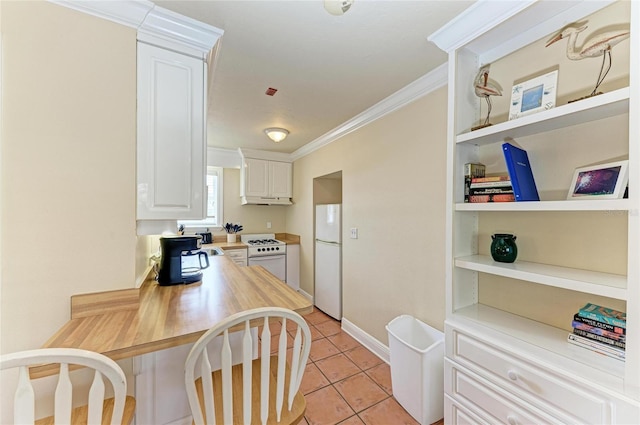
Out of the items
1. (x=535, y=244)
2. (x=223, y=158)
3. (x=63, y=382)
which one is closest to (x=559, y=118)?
(x=535, y=244)

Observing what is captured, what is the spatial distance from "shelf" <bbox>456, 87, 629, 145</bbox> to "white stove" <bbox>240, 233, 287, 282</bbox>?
3071mm

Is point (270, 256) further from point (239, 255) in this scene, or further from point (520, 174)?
point (520, 174)

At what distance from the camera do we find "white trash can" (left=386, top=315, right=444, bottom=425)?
5.20 feet

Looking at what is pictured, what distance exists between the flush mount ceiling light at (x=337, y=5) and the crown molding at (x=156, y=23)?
643 mm

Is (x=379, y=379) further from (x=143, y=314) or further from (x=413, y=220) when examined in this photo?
(x=143, y=314)

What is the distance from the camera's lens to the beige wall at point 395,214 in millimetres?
1846

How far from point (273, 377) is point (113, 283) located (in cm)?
92

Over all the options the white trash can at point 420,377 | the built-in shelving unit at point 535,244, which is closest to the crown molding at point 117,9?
the built-in shelving unit at point 535,244

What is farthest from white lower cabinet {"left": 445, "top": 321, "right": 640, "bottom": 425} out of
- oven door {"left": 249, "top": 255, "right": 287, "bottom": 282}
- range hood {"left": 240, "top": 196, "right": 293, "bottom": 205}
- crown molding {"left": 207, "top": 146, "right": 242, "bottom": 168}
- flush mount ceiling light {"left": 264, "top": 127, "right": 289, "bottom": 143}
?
crown molding {"left": 207, "top": 146, "right": 242, "bottom": 168}

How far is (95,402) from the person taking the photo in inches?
27.6

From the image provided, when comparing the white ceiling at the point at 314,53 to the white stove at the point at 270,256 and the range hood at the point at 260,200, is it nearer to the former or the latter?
the range hood at the point at 260,200

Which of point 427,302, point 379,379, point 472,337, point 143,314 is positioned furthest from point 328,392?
point 143,314

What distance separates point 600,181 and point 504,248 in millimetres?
462

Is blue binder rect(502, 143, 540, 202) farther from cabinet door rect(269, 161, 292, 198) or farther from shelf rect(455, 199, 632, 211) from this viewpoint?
cabinet door rect(269, 161, 292, 198)
